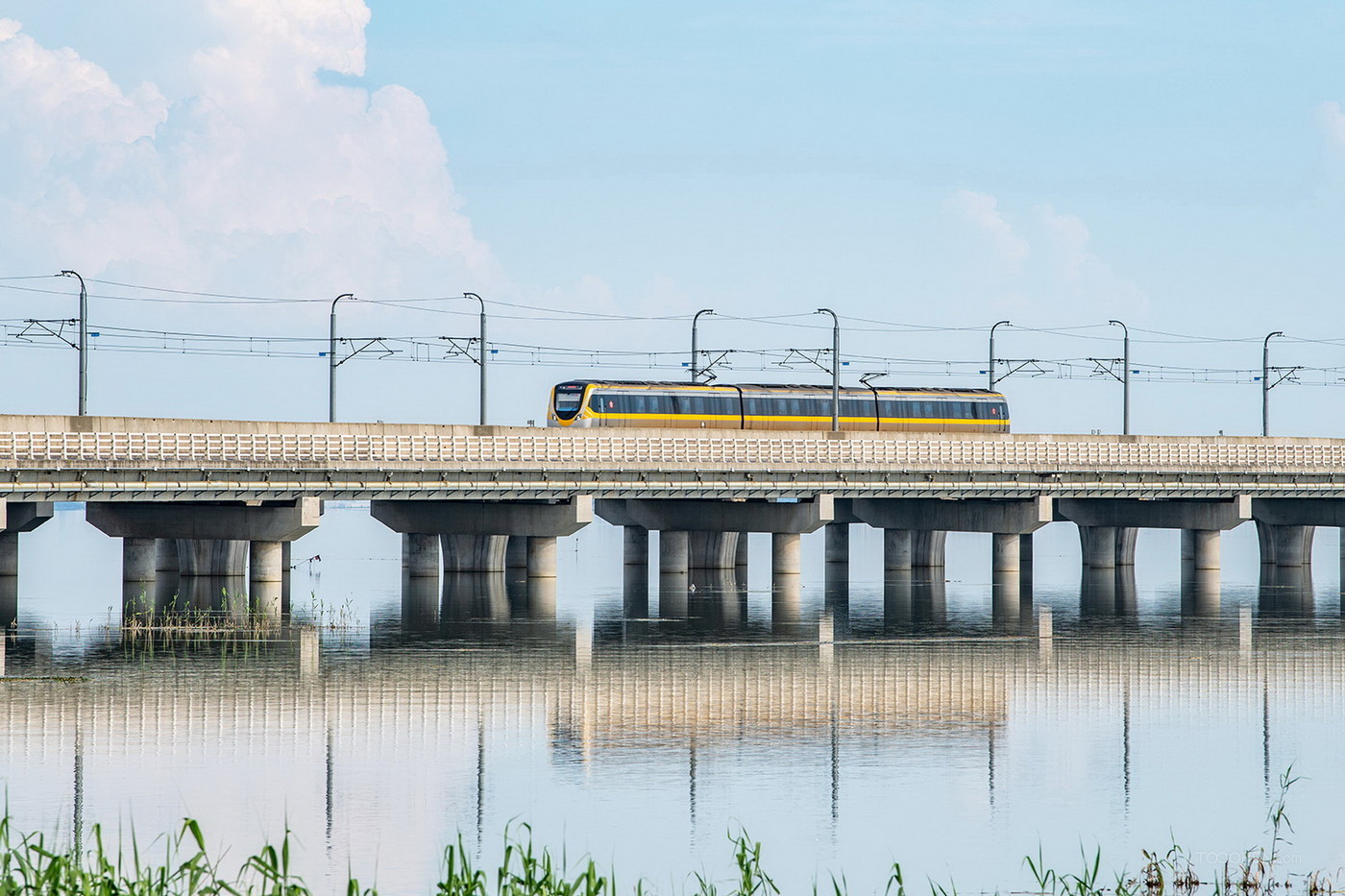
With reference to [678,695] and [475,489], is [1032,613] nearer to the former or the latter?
[475,489]

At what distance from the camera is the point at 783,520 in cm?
8200

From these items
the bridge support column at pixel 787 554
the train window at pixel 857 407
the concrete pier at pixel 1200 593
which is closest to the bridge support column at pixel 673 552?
the bridge support column at pixel 787 554

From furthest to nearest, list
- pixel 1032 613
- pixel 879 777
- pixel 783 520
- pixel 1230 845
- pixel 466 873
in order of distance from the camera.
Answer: pixel 783 520, pixel 1032 613, pixel 879 777, pixel 1230 845, pixel 466 873

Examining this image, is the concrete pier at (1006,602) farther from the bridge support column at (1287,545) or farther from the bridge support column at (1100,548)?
the bridge support column at (1287,545)

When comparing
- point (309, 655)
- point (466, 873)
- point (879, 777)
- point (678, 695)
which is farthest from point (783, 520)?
point (466, 873)

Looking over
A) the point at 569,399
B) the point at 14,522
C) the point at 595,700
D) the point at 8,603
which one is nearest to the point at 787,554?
the point at 569,399

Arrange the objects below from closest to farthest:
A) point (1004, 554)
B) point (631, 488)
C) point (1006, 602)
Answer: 1. point (631, 488)
2. point (1006, 602)
3. point (1004, 554)

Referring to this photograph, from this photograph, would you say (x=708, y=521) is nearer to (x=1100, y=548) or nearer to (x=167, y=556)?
(x=1100, y=548)

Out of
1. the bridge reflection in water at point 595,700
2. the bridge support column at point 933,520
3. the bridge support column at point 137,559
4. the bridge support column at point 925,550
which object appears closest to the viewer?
the bridge reflection in water at point 595,700

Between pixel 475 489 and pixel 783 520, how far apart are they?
18445 millimetres

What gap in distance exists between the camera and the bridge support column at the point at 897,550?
311ft

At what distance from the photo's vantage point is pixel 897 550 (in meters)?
95.2

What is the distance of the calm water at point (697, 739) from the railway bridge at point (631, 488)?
18.6ft

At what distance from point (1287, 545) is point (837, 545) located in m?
25.1
